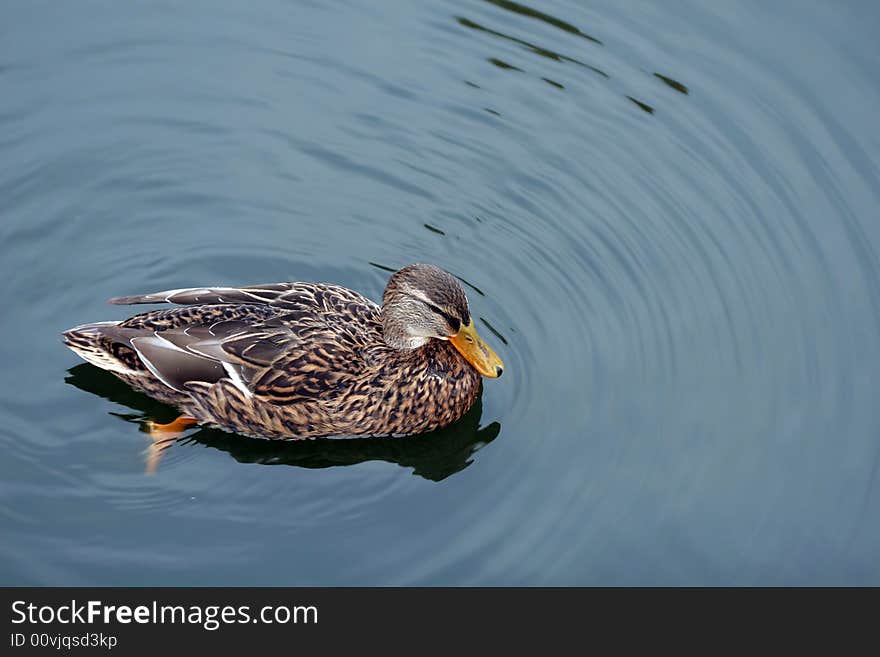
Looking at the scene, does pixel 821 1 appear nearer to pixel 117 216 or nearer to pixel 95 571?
pixel 117 216

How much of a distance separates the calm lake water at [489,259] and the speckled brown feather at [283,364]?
0.22 meters

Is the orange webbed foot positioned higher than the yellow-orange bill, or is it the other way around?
the yellow-orange bill

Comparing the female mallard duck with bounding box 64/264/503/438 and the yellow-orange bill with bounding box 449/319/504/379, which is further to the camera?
the yellow-orange bill with bounding box 449/319/504/379

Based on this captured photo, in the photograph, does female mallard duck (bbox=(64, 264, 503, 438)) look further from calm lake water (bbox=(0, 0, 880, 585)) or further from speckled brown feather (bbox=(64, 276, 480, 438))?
calm lake water (bbox=(0, 0, 880, 585))

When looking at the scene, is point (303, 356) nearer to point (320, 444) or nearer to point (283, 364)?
point (283, 364)

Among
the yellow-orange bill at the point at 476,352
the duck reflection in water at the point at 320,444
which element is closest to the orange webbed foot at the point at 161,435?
the duck reflection in water at the point at 320,444

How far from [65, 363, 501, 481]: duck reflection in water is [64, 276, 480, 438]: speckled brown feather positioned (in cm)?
9

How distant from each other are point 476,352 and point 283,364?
51.7 inches

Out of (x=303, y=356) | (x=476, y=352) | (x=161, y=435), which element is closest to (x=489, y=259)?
(x=476, y=352)

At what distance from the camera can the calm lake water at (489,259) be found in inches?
315

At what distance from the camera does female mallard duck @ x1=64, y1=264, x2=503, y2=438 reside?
8539 millimetres

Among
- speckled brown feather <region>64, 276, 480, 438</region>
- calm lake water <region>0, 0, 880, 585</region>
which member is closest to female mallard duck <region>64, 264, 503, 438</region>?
speckled brown feather <region>64, 276, 480, 438</region>

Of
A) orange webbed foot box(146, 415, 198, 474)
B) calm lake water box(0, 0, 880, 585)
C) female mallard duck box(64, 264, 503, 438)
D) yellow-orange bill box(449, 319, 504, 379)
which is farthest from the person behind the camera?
yellow-orange bill box(449, 319, 504, 379)
